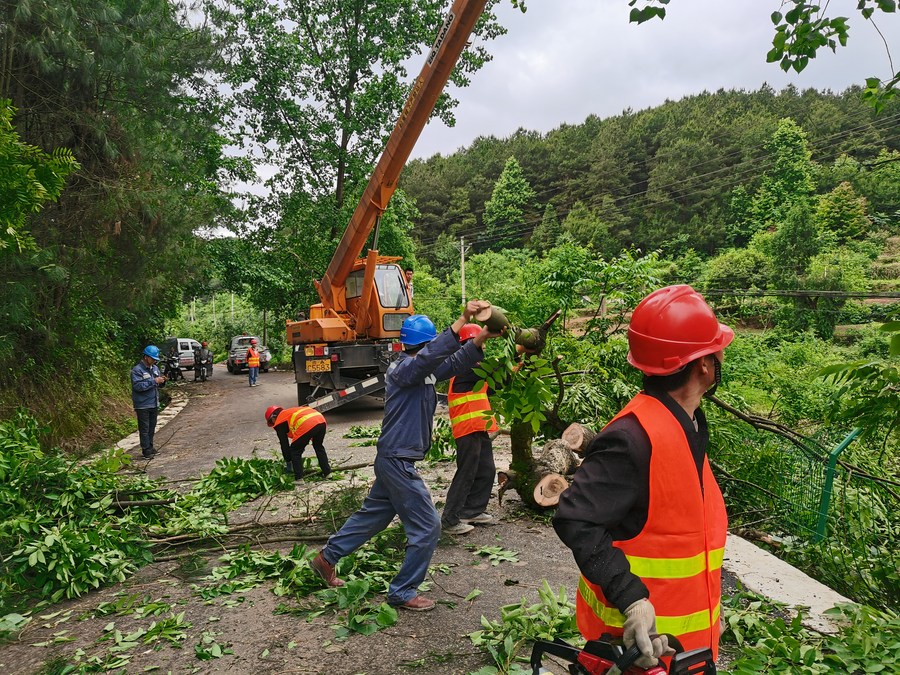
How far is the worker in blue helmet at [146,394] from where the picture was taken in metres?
9.19

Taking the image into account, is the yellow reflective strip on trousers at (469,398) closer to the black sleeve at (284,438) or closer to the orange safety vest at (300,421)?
the orange safety vest at (300,421)

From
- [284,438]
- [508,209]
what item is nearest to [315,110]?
[284,438]

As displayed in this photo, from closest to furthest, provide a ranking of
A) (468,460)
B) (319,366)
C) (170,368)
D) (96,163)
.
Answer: (468,460) → (96,163) → (319,366) → (170,368)

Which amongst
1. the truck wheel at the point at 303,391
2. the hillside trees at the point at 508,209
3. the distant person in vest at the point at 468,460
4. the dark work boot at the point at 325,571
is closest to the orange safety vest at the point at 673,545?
the dark work boot at the point at 325,571

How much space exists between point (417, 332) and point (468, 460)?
5.46 feet

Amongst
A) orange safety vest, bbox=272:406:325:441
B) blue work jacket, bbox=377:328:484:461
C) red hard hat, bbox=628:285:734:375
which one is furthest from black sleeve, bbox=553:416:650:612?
orange safety vest, bbox=272:406:325:441

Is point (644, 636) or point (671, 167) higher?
point (671, 167)

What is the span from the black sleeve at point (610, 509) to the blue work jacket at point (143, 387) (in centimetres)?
915

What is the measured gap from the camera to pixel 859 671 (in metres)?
2.70

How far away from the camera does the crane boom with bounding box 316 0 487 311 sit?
23.5 ft

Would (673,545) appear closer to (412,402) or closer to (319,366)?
(412,402)

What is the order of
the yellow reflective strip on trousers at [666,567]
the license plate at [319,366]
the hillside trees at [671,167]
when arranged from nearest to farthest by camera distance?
the yellow reflective strip on trousers at [666,567]
the license plate at [319,366]
the hillside trees at [671,167]

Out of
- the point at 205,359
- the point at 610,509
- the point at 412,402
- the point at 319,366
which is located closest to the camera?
the point at 610,509

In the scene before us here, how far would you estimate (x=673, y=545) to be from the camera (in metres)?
1.67
